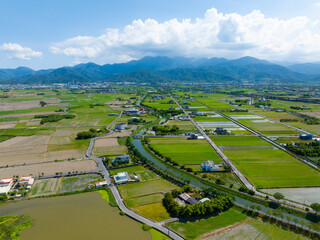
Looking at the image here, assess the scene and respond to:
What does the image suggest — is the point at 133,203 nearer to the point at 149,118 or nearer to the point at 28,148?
the point at 28,148

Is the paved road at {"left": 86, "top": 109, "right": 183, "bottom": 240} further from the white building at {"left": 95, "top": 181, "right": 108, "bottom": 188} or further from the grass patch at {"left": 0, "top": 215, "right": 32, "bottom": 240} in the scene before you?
the grass patch at {"left": 0, "top": 215, "right": 32, "bottom": 240}

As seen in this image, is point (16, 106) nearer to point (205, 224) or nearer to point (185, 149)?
point (185, 149)

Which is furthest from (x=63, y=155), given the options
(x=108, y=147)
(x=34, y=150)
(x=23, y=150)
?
(x=23, y=150)

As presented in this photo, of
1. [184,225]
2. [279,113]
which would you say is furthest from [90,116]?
[279,113]

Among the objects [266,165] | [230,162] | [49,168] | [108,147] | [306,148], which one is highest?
[108,147]

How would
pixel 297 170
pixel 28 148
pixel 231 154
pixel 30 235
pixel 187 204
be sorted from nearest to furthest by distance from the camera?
pixel 30 235, pixel 187 204, pixel 297 170, pixel 231 154, pixel 28 148

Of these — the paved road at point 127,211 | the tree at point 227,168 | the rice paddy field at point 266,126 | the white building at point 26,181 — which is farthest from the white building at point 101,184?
the rice paddy field at point 266,126
